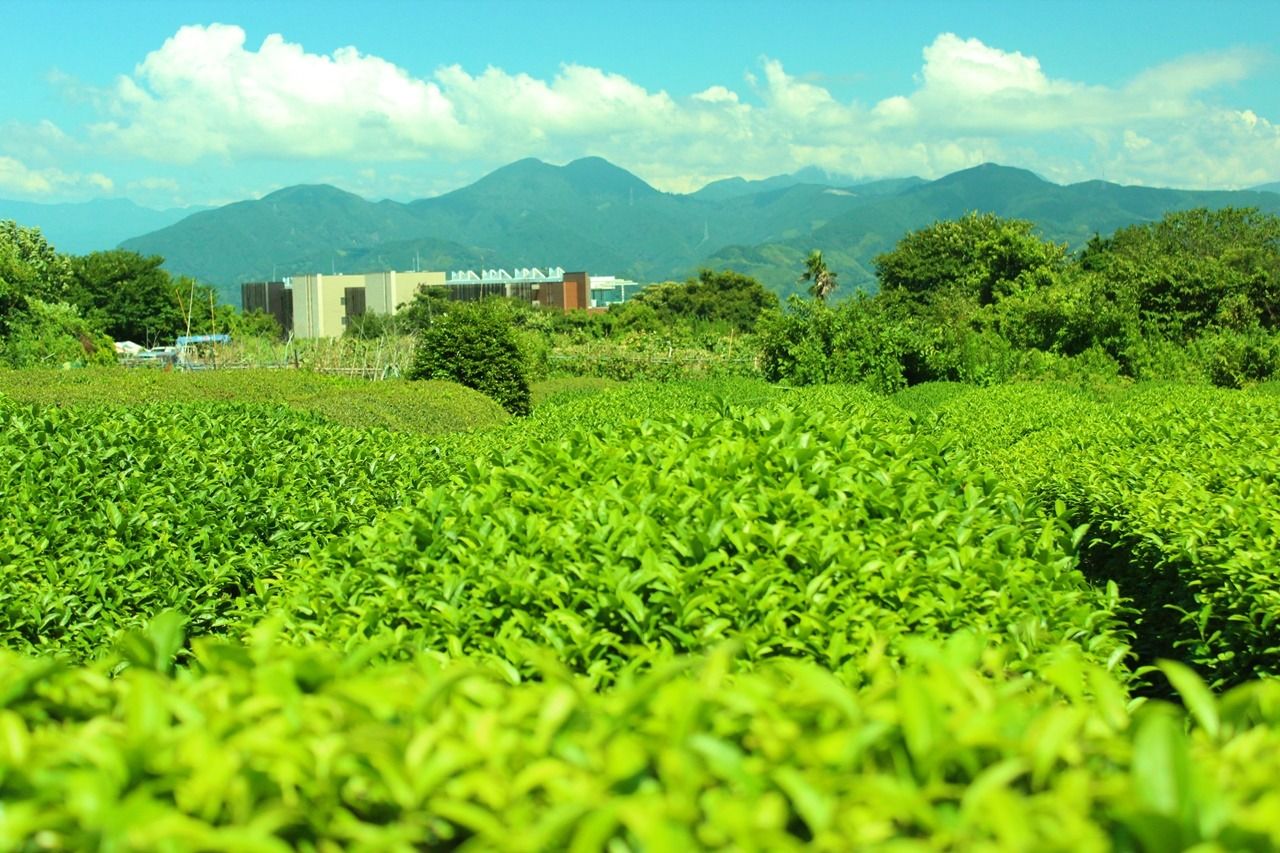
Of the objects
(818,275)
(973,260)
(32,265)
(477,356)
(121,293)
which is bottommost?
(477,356)

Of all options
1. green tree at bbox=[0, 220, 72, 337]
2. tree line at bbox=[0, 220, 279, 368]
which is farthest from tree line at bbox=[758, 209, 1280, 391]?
tree line at bbox=[0, 220, 279, 368]

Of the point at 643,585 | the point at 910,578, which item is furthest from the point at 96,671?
the point at 910,578

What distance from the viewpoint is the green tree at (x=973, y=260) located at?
47.6 m

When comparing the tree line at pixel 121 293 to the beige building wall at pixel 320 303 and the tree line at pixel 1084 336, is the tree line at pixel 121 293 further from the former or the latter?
the tree line at pixel 1084 336

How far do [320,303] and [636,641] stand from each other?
106505mm

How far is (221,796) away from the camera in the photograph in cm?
165

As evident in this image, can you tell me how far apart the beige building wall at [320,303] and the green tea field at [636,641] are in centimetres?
10003

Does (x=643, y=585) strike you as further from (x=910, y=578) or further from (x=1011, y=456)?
(x=1011, y=456)

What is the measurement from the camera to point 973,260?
59.8 m

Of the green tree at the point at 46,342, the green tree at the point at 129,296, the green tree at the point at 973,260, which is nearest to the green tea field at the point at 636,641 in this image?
the green tree at the point at 46,342

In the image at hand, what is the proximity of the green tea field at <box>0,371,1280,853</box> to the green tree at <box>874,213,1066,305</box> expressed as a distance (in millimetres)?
41204

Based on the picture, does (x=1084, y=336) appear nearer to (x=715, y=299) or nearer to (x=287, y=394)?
(x=287, y=394)

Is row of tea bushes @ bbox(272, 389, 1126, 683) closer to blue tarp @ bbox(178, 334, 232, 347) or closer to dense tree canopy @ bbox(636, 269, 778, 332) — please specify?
blue tarp @ bbox(178, 334, 232, 347)

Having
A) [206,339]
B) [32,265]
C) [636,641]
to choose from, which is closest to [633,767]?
[636,641]
